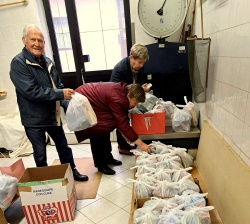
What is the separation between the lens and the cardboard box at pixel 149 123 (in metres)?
→ 2.02

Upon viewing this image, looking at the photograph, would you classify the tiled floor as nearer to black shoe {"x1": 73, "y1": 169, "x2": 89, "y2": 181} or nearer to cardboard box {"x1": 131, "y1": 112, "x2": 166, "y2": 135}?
black shoe {"x1": 73, "y1": 169, "x2": 89, "y2": 181}

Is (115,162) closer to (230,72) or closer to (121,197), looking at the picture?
(121,197)

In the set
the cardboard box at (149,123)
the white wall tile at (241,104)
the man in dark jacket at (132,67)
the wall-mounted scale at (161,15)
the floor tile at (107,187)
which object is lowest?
the floor tile at (107,187)

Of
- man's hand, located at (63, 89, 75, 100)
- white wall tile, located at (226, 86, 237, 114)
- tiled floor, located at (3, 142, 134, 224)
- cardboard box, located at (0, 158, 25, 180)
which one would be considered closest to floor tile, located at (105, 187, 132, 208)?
tiled floor, located at (3, 142, 134, 224)

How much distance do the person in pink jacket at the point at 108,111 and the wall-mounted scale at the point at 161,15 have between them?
85cm

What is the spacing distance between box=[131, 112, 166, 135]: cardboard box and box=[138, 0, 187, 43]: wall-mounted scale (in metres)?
0.89

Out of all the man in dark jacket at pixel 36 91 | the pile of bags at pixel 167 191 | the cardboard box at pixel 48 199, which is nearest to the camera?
the pile of bags at pixel 167 191

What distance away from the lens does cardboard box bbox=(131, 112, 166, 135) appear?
6.62 feet

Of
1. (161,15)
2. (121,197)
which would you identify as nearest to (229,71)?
(161,15)

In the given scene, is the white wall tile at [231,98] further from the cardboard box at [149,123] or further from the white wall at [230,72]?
the cardboard box at [149,123]

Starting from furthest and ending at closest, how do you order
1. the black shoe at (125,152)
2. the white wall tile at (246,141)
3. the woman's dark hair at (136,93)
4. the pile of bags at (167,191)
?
the black shoe at (125,152) → the woman's dark hair at (136,93) → the white wall tile at (246,141) → the pile of bags at (167,191)

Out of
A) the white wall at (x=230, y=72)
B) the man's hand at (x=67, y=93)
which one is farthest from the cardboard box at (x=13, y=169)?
the white wall at (x=230, y=72)

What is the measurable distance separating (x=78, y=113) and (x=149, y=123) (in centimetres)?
71

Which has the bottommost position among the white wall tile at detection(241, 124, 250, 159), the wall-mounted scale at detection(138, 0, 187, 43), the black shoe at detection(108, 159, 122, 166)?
the black shoe at detection(108, 159, 122, 166)
